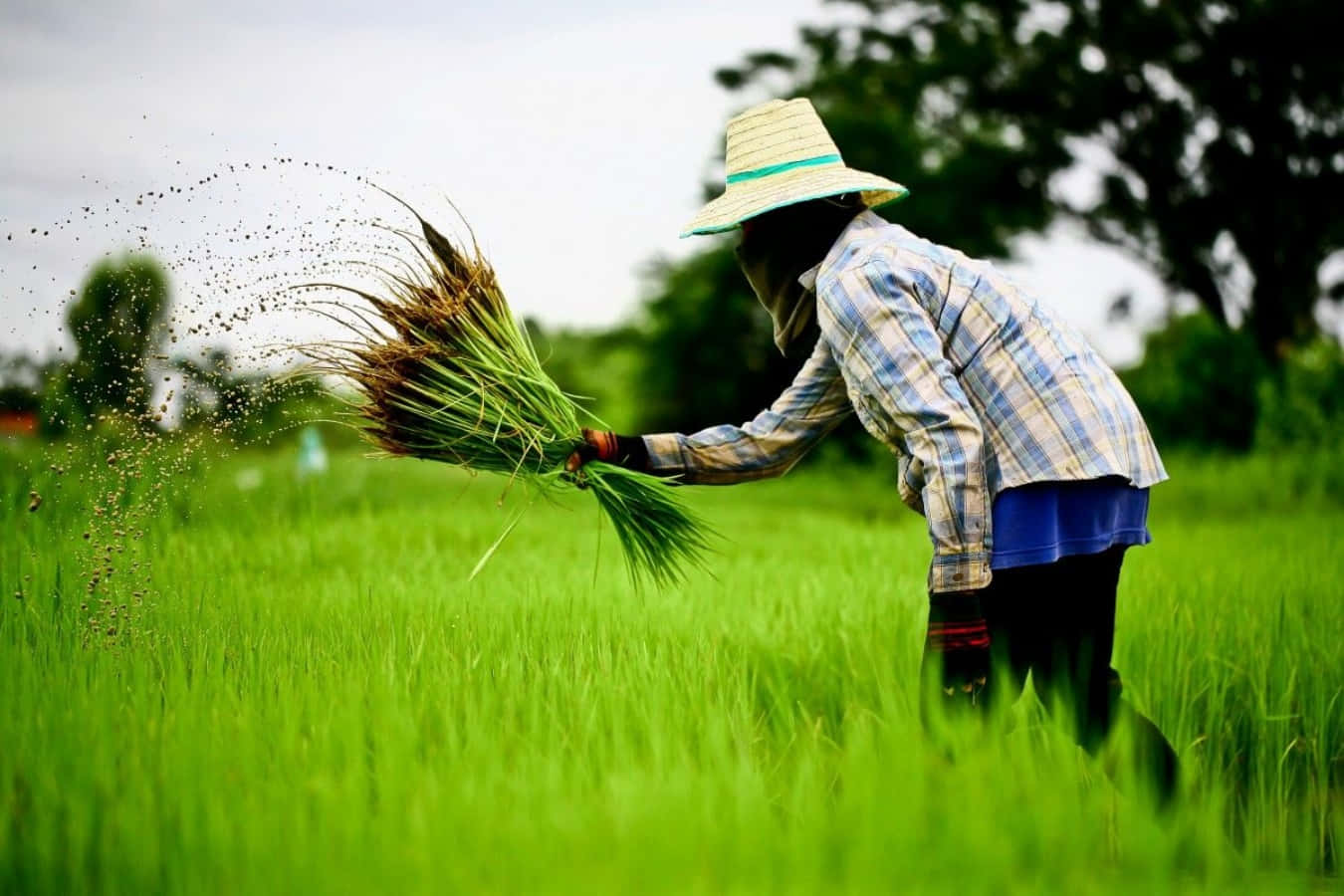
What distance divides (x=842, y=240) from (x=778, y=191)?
0.18 meters

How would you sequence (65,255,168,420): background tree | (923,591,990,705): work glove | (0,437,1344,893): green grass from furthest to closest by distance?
(65,255,168,420): background tree → (923,591,990,705): work glove → (0,437,1344,893): green grass

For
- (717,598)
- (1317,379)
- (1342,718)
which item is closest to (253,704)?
(717,598)

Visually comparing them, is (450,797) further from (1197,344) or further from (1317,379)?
(1197,344)

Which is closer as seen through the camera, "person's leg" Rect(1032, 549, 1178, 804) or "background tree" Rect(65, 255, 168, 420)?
"person's leg" Rect(1032, 549, 1178, 804)

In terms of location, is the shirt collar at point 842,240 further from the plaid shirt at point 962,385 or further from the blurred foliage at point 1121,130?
the blurred foliage at point 1121,130

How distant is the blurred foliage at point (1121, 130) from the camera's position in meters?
14.0

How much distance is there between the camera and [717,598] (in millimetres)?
4277

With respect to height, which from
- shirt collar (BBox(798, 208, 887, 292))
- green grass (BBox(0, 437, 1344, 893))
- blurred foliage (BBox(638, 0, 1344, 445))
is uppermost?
blurred foliage (BBox(638, 0, 1344, 445))

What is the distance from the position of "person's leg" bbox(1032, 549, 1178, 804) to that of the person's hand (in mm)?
1122

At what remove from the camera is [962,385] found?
241 centimetres

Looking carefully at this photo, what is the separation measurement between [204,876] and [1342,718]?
9.64 ft

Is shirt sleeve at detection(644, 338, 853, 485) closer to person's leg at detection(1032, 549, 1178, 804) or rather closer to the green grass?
the green grass

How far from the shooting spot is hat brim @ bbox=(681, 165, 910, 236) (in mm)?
2375

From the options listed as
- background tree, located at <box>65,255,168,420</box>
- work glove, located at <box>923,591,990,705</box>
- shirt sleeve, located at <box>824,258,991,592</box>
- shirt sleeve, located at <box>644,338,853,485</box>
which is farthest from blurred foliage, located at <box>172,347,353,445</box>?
work glove, located at <box>923,591,990,705</box>
